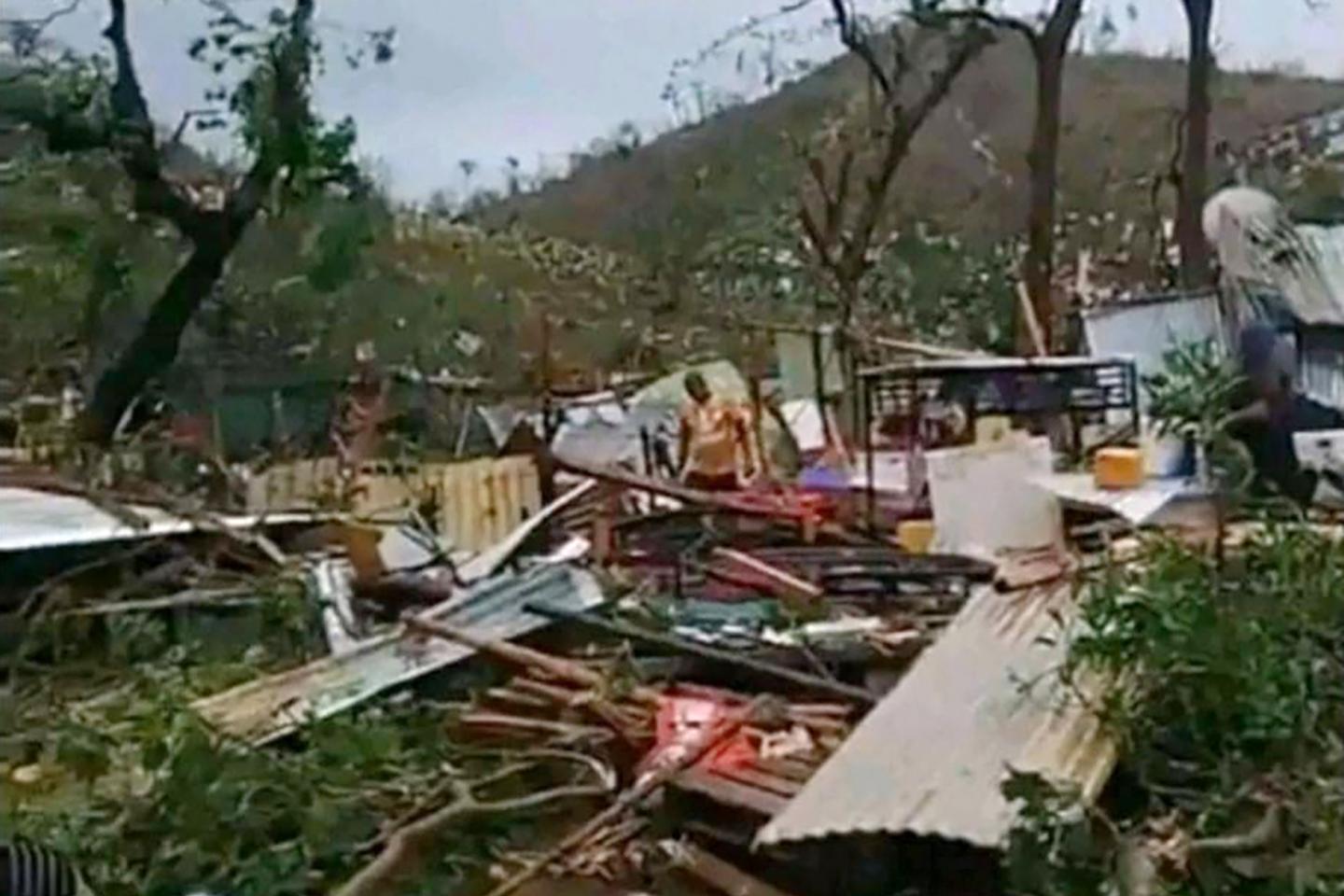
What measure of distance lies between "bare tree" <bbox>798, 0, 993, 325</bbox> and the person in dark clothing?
5184mm

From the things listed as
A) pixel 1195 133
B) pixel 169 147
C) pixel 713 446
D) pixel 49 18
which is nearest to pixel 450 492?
pixel 713 446

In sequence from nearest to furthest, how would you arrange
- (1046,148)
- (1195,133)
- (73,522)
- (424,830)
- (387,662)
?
(424,830) → (387,662) → (73,522) → (1195,133) → (1046,148)

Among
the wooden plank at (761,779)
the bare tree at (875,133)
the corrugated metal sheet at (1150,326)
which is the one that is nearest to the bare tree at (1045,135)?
the bare tree at (875,133)

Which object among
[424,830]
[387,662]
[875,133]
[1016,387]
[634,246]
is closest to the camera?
[424,830]

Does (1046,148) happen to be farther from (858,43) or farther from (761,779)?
(761,779)

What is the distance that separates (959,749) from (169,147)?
19.0ft

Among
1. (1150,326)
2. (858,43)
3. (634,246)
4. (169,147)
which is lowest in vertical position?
(1150,326)

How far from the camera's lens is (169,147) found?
323 inches

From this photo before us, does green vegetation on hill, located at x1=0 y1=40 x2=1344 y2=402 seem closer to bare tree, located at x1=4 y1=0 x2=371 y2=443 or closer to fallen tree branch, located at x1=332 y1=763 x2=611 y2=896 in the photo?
bare tree, located at x1=4 y1=0 x2=371 y2=443

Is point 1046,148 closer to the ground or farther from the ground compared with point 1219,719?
farther from the ground

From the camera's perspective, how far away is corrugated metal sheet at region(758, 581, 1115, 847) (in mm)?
3129

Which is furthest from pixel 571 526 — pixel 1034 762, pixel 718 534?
pixel 1034 762

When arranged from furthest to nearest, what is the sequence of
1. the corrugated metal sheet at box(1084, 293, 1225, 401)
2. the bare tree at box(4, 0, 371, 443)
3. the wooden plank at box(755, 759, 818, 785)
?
the bare tree at box(4, 0, 371, 443) → the corrugated metal sheet at box(1084, 293, 1225, 401) → the wooden plank at box(755, 759, 818, 785)

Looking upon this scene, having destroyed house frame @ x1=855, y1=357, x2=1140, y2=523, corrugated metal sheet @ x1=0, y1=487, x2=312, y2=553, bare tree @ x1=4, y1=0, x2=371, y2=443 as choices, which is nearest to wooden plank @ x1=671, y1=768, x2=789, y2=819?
corrugated metal sheet @ x1=0, y1=487, x2=312, y2=553
